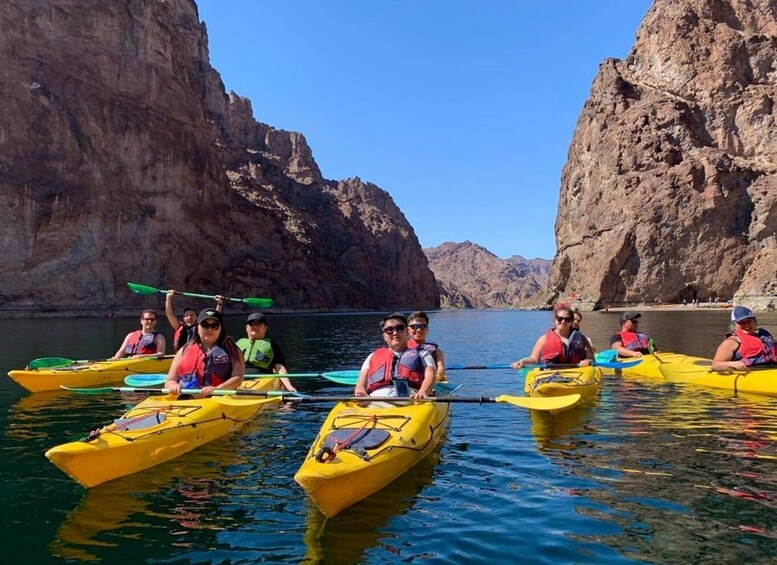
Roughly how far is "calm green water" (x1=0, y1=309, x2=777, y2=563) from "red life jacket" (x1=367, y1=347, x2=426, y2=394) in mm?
1210

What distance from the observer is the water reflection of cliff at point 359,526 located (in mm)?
5484

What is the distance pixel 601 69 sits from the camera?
108 m

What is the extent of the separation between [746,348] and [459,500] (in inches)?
370

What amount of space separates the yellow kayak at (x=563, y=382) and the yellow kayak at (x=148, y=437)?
5.39 m

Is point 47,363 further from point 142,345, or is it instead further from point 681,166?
point 681,166

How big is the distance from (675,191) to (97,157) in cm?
7800

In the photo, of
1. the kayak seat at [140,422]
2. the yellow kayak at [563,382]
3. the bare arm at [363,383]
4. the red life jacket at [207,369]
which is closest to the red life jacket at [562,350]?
the yellow kayak at [563,382]

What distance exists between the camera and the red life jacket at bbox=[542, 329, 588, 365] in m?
12.8

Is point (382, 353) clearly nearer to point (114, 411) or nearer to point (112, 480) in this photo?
point (112, 480)

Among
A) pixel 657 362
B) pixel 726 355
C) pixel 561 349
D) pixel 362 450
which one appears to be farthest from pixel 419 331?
pixel 657 362

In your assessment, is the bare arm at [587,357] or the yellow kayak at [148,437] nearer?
the yellow kayak at [148,437]

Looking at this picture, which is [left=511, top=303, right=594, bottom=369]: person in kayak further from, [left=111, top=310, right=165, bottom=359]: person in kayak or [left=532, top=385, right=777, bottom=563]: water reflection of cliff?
[left=111, top=310, right=165, bottom=359]: person in kayak

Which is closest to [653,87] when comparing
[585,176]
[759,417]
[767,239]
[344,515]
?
[585,176]

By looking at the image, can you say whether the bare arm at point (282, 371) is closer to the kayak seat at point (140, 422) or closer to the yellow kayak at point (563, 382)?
the kayak seat at point (140, 422)
